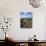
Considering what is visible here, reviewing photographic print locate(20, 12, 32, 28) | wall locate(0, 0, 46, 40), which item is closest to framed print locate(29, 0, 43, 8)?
wall locate(0, 0, 46, 40)

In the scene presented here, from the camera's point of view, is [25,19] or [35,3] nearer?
[25,19]

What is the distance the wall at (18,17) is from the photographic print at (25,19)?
111 mm

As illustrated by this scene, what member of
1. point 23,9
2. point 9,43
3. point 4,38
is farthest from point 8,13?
point 9,43

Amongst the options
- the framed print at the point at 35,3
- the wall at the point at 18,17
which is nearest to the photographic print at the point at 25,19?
the wall at the point at 18,17

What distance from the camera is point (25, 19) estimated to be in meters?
4.94

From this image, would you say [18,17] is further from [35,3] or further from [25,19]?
[35,3]

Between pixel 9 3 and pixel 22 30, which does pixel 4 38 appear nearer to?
pixel 22 30

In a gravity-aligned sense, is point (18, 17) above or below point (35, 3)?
below

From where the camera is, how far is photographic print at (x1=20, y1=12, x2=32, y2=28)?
4926 millimetres

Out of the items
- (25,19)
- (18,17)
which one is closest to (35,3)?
(25,19)

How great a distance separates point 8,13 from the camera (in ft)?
16.1

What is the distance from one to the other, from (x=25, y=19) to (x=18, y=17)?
0.27m

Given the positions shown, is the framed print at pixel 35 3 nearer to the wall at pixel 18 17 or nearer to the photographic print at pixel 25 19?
the wall at pixel 18 17

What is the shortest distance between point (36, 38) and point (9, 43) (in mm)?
1201
